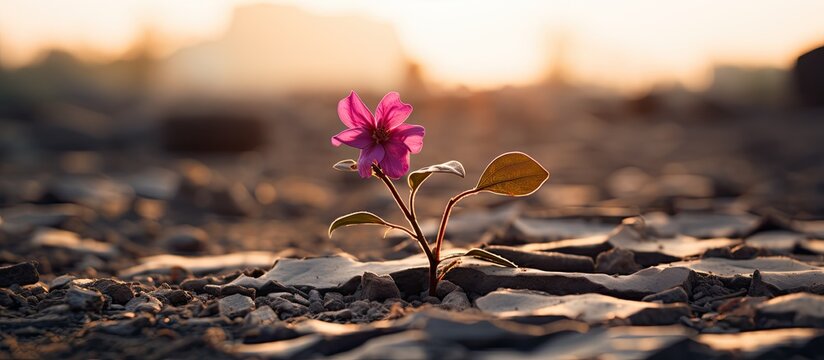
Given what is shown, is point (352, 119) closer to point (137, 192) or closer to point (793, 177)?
point (137, 192)

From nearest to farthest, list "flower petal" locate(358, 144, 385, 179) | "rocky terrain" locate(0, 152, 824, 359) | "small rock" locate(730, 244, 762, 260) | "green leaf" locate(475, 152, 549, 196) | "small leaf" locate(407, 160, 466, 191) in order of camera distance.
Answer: "rocky terrain" locate(0, 152, 824, 359)
"small leaf" locate(407, 160, 466, 191)
"flower petal" locate(358, 144, 385, 179)
"green leaf" locate(475, 152, 549, 196)
"small rock" locate(730, 244, 762, 260)

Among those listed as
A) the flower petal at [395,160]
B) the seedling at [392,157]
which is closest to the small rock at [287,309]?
the seedling at [392,157]

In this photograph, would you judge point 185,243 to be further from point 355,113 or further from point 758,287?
point 758,287

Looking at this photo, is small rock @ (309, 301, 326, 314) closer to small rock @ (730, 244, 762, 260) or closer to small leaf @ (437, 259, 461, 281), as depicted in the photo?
small leaf @ (437, 259, 461, 281)

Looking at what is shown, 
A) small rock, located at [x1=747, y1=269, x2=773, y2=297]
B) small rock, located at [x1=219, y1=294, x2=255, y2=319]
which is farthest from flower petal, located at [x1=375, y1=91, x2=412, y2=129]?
small rock, located at [x1=747, y1=269, x2=773, y2=297]

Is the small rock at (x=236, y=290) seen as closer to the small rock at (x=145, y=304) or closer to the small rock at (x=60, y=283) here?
the small rock at (x=145, y=304)

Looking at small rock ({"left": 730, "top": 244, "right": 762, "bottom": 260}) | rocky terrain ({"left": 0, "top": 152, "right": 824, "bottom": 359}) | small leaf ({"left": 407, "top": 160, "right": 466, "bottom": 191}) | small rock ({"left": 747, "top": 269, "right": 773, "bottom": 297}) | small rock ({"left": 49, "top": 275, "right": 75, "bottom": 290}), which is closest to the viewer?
rocky terrain ({"left": 0, "top": 152, "right": 824, "bottom": 359})

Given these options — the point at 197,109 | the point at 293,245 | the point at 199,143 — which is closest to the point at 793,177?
the point at 293,245
